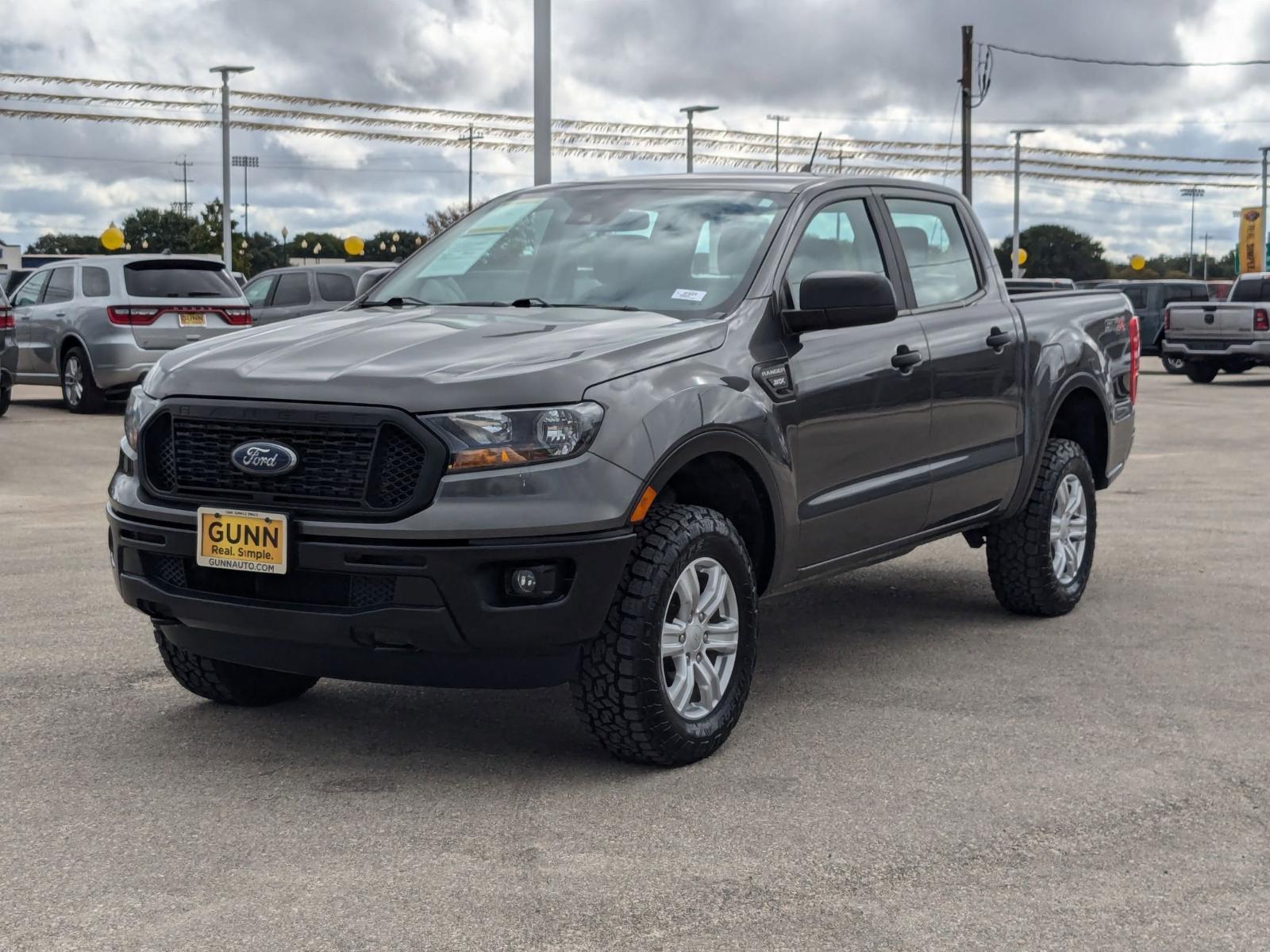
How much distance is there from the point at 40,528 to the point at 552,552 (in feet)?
20.6

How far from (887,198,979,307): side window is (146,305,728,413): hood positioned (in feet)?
4.93

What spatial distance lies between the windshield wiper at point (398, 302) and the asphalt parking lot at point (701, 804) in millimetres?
1357

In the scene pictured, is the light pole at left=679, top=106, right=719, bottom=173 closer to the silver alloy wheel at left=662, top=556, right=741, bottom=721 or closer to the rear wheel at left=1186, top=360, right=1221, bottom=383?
the rear wheel at left=1186, top=360, right=1221, bottom=383

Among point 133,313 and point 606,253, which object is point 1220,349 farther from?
point 606,253

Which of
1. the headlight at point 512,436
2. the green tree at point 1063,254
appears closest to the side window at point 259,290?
the headlight at point 512,436

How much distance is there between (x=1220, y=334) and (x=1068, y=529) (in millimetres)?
20740

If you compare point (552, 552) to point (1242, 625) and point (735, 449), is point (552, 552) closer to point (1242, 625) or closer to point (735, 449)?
point (735, 449)

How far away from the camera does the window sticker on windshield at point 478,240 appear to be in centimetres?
589

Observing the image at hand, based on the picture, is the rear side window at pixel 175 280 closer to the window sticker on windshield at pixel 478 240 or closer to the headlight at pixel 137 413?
the window sticker on windshield at pixel 478 240

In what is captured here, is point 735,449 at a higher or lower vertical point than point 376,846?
higher

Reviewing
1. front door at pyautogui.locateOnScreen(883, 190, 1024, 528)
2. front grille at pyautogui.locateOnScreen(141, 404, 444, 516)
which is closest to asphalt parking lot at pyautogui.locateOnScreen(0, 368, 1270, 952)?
front door at pyautogui.locateOnScreen(883, 190, 1024, 528)

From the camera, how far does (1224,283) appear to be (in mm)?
39625

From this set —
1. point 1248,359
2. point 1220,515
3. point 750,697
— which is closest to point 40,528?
point 750,697

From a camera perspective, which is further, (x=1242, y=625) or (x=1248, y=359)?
(x=1248, y=359)
